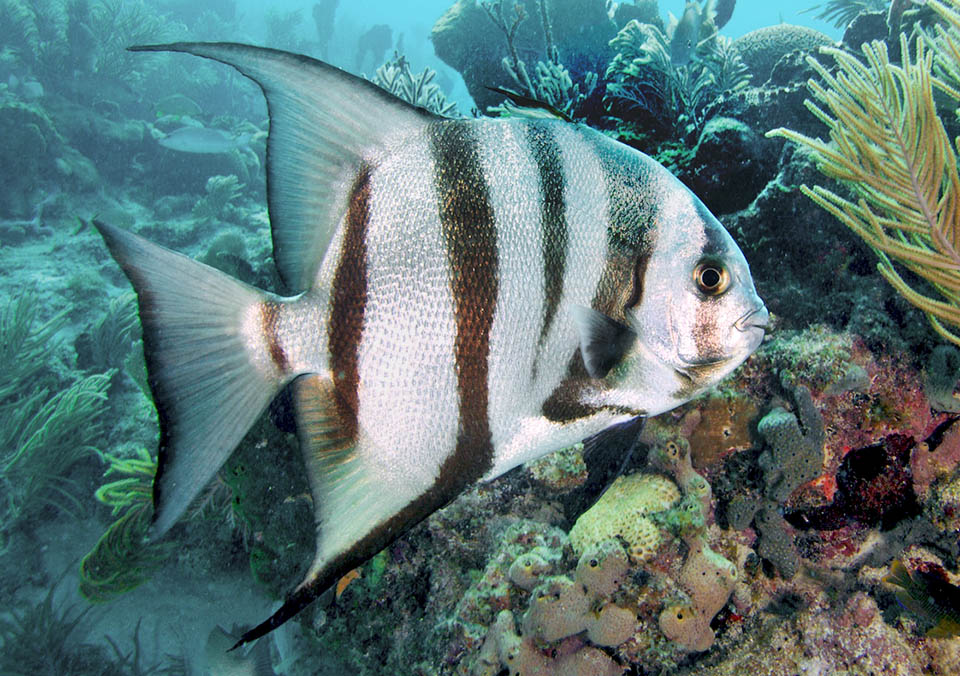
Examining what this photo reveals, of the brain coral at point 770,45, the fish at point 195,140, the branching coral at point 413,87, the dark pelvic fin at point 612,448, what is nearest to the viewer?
the dark pelvic fin at point 612,448

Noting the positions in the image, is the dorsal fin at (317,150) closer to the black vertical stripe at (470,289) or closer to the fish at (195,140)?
the black vertical stripe at (470,289)

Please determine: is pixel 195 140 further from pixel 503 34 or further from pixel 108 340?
pixel 503 34

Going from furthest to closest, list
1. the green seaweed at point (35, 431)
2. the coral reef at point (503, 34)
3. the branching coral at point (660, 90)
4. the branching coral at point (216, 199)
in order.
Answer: the branching coral at point (216, 199) < the coral reef at point (503, 34) < the green seaweed at point (35, 431) < the branching coral at point (660, 90)

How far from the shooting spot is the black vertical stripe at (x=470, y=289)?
0.99 m

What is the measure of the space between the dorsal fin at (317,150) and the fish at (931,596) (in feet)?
8.39

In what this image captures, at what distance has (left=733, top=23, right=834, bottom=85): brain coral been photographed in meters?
8.40

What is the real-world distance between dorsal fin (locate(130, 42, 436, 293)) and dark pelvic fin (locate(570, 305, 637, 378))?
517 millimetres

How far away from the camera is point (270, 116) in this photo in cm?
98

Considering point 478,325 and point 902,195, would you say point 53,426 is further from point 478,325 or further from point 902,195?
point 902,195

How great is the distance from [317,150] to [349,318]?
0.35 meters

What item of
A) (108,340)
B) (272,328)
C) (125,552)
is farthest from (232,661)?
(108,340)

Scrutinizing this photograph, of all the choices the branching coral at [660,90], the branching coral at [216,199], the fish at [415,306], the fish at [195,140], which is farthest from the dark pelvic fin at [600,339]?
the fish at [195,140]

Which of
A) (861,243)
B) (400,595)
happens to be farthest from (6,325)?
(861,243)

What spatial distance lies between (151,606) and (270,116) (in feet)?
18.4
